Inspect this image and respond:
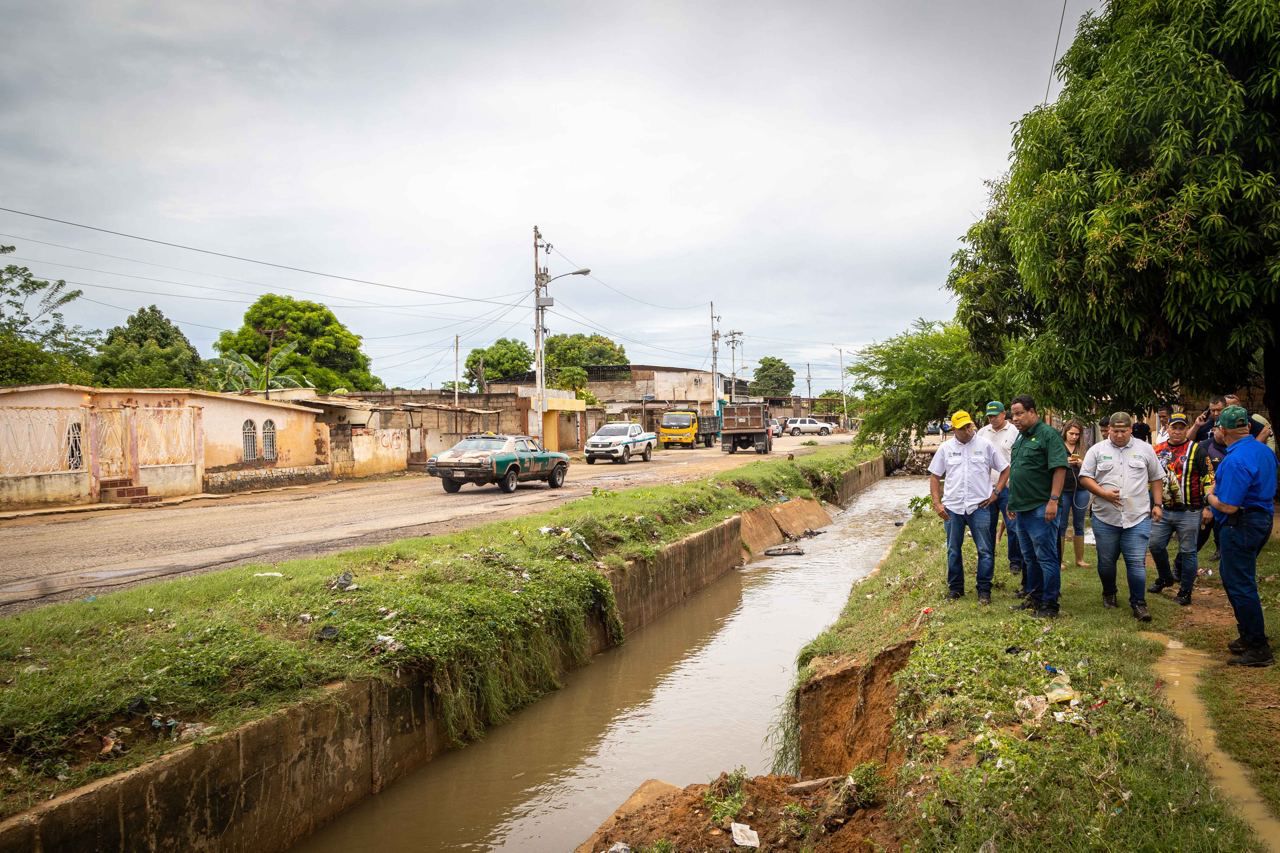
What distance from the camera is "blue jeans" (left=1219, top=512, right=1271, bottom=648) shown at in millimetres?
5488

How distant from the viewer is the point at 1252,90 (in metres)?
6.88

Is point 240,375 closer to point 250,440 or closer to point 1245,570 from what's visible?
point 250,440

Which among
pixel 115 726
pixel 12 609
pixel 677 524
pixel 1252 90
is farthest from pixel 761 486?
pixel 115 726

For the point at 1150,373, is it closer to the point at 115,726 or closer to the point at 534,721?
the point at 534,721

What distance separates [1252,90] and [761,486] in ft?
47.3

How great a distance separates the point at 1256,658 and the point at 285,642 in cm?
656

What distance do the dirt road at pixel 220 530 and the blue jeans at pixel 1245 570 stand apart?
9606mm

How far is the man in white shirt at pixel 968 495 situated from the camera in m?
7.56

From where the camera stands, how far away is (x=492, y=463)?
2081 centimetres

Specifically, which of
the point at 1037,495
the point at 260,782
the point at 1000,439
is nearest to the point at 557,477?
the point at 1000,439

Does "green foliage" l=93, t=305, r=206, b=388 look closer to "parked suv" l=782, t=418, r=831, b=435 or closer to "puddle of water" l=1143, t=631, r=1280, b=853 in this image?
"puddle of water" l=1143, t=631, r=1280, b=853

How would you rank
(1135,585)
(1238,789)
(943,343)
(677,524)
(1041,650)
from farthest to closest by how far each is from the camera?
(943,343) → (677,524) → (1135,585) → (1041,650) → (1238,789)

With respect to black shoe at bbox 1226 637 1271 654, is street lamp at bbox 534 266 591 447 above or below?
above

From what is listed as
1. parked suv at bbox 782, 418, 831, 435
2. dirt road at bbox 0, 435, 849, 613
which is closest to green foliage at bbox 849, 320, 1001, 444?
dirt road at bbox 0, 435, 849, 613
